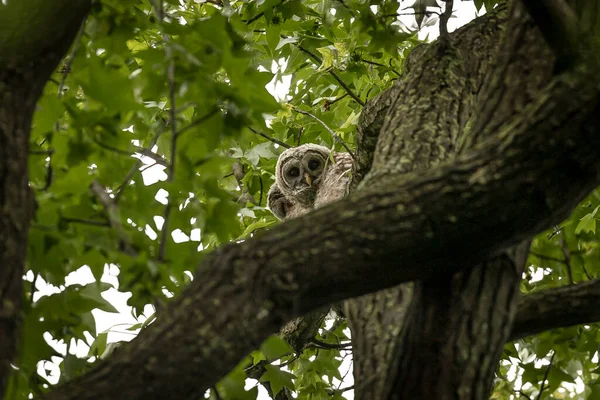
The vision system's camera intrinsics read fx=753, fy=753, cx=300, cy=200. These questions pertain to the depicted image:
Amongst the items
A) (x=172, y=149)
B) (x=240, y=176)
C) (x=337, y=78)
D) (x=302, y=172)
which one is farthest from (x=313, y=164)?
(x=172, y=149)

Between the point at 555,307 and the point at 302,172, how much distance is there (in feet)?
15.8

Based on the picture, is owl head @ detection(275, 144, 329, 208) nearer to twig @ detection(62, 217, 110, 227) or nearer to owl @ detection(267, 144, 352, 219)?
owl @ detection(267, 144, 352, 219)

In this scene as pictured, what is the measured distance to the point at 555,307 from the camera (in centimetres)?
245

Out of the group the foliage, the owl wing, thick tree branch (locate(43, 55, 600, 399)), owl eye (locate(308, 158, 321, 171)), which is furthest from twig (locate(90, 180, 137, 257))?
owl eye (locate(308, 158, 321, 171))

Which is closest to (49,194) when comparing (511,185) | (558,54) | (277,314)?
(277,314)

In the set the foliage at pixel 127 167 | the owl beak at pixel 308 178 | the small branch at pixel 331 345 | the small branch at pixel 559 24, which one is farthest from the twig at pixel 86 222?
the owl beak at pixel 308 178

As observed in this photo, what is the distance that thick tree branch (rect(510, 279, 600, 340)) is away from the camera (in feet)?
7.99

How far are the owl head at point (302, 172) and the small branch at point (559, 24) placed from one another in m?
4.85

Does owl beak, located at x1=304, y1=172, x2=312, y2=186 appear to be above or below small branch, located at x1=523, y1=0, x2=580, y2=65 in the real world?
above

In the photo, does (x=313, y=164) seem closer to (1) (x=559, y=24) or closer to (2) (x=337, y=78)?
(2) (x=337, y=78)

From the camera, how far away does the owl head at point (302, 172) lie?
700cm

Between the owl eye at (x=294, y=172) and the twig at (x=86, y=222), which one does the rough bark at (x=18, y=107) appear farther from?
the owl eye at (x=294, y=172)

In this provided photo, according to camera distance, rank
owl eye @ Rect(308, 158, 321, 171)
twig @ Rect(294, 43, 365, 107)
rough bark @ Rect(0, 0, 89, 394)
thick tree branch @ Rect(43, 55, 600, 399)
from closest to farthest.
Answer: rough bark @ Rect(0, 0, 89, 394) < thick tree branch @ Rect(43, 55, 600, 399) < twig @ Rect(294, 43, 365, 107) < owl eye @ Rect(308, 158, 321, 171)

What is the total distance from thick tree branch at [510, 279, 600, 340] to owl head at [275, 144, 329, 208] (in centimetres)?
450
